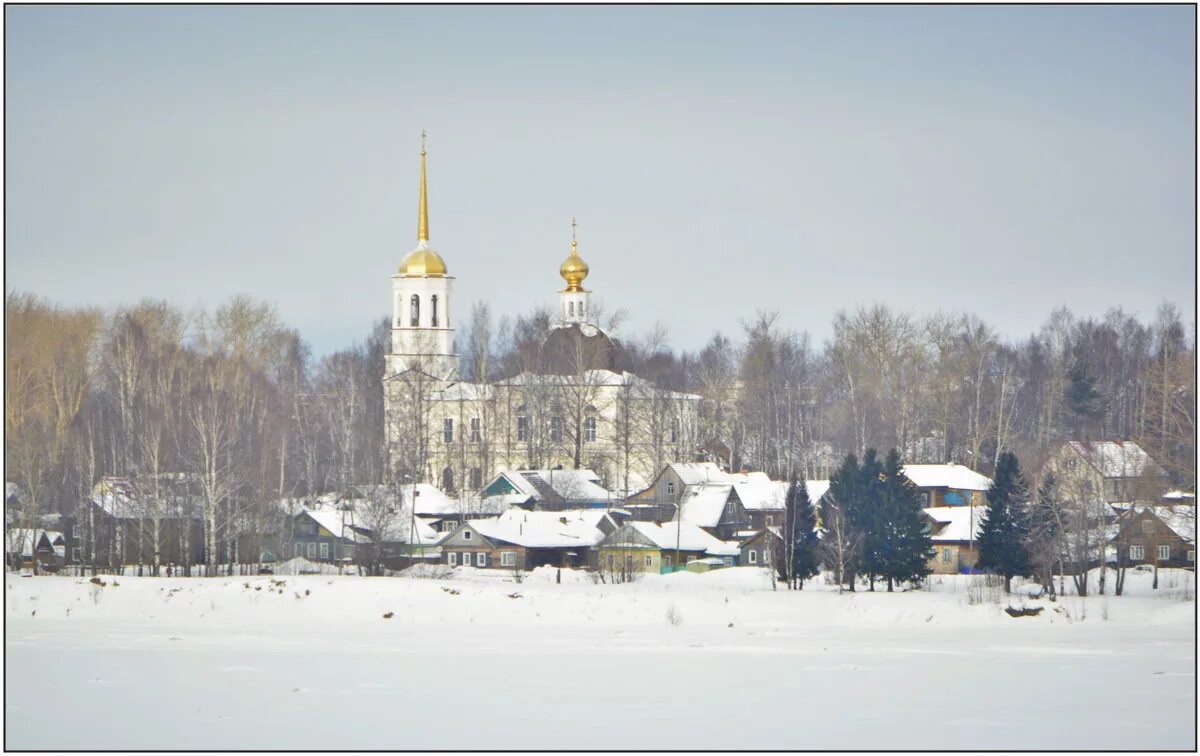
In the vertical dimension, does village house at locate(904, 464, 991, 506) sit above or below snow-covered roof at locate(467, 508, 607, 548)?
above

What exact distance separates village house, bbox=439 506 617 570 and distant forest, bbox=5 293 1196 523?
4106 mm

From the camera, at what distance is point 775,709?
18.6 meters

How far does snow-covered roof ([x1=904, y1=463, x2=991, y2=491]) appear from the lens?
47812 mm

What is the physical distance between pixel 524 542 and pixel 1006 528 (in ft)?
40.4

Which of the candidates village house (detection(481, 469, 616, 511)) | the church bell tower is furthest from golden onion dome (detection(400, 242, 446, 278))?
village house (detection(481, 469, 616, 511))

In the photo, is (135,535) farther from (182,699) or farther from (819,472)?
(819,472)

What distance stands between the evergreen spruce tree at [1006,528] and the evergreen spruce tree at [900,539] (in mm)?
1205

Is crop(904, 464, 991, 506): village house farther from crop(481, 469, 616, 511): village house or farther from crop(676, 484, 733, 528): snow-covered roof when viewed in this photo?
crop(481, 469, 616, 511): village house

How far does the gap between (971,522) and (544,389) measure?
17.6m

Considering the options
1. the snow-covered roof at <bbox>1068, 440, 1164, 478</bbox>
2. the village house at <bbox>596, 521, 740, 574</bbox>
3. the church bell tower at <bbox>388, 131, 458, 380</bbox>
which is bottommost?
the village house at <bbox>596, 521, 740, 574</bbox>

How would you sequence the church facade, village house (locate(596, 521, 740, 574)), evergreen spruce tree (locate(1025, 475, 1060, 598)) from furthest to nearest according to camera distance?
the church facade
village house (locate(596, 521, 740, 574))
evergreen spruce tree (locate(1025, 475, 1060, 598))

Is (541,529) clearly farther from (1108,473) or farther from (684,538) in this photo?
(1108,473)

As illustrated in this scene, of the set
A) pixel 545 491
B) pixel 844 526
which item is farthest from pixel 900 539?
pixel 545 491

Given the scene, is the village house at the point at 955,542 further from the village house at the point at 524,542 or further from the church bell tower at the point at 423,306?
the church bell tower at the point at 423,306
